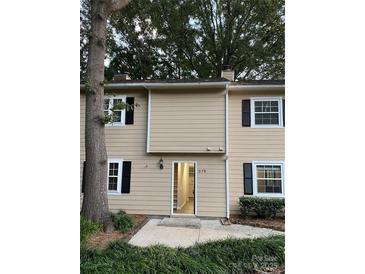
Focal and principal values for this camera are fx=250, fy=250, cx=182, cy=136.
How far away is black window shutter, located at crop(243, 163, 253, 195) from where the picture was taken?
841 centimetres

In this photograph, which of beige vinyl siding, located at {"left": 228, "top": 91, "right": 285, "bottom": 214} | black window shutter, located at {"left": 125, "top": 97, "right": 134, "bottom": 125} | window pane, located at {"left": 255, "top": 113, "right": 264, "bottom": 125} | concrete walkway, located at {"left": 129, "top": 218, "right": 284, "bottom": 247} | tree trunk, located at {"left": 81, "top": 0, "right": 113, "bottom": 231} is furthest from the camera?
black window shutter, located at {"left": 125, "top": 97, "right": 134, "bottom": 125}

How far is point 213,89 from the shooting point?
340 inches

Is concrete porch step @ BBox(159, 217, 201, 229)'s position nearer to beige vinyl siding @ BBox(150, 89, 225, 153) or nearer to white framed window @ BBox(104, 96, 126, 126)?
beige vinyl siding @ BBox(150, 89, 225, 153)

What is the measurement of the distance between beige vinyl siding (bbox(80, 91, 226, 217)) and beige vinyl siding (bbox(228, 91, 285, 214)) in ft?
1.43

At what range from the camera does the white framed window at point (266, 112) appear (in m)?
8.59

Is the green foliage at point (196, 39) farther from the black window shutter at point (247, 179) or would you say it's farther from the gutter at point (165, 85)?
the black window shutter at point (247, 179)

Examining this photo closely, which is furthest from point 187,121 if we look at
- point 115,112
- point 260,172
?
point 260,172

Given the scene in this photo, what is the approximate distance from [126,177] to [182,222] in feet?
8.20

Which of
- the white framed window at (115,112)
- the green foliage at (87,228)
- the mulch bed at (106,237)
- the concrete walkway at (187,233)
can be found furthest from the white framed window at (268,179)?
the green foliage at (87,228)

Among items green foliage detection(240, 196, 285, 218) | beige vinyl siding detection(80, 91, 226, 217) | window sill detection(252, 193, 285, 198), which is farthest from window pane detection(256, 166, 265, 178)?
beige vinyl siding detection(80, 91, 226, 217)
